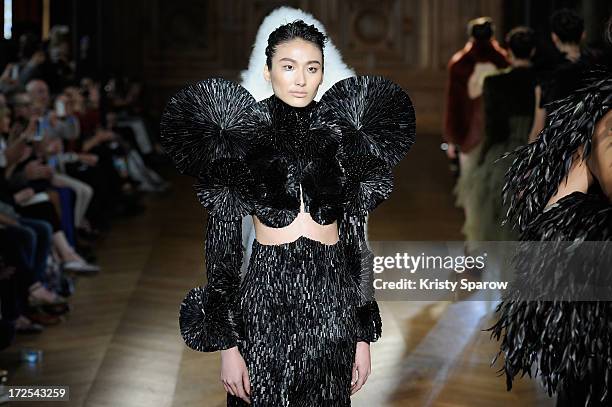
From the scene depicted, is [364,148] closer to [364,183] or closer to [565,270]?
[364,183]

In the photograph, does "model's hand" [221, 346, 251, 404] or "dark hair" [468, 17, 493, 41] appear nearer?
"model's hand" [221, 346, 251, 404]

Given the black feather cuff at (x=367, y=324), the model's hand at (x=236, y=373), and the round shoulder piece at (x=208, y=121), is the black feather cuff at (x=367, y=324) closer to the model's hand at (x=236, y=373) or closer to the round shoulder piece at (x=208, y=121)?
the model's hand at (x=236, y=373)

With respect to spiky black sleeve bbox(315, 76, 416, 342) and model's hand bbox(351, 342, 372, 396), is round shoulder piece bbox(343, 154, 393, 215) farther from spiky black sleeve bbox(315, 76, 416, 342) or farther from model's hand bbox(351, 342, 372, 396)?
model's hand bbox(351, 342, 372, 396)

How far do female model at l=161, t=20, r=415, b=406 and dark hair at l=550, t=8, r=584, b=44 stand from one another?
9.87 feet

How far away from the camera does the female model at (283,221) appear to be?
2500 mm

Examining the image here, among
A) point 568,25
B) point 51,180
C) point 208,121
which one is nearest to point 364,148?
point 208,121

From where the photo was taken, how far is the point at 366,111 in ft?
8.52

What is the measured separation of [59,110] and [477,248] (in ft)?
9.54

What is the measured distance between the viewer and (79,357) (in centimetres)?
503

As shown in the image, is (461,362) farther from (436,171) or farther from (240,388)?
(436,171)

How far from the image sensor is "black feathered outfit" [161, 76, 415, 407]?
8.20 feet

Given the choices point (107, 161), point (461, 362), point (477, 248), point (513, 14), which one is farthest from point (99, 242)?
point (513, 14)

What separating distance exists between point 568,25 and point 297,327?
3311 millimetres

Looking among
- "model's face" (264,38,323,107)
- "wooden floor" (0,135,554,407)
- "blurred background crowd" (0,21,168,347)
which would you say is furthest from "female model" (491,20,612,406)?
"blurred background crowd" (0,21,168,347)
